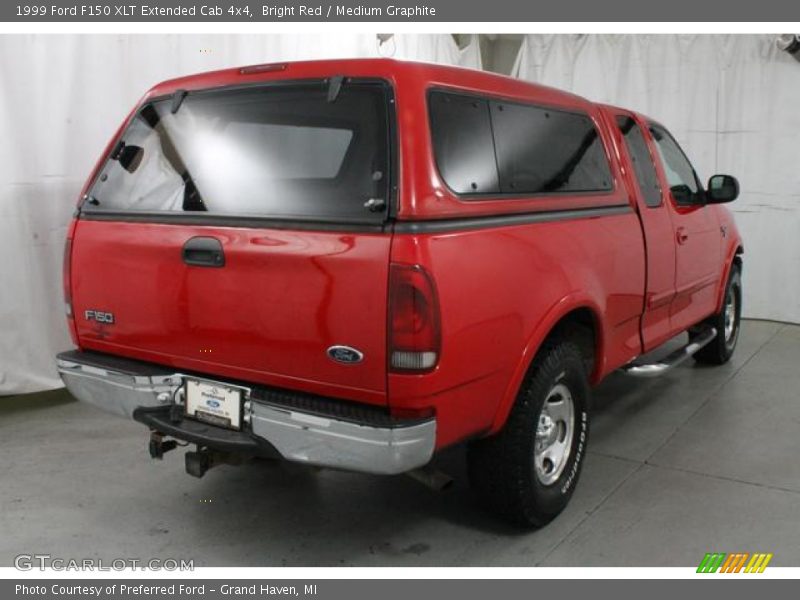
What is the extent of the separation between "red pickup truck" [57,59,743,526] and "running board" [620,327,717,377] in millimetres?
665

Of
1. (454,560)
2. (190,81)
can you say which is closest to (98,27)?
(190,81)

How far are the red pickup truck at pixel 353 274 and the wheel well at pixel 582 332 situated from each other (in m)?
0.01

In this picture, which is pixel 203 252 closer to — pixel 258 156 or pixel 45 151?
pixel 258 156

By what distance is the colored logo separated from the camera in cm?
288

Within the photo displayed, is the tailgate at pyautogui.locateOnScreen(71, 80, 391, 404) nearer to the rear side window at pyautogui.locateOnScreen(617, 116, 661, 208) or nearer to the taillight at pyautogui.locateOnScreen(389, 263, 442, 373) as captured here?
the taillight at pyautogui.locateOnScreen(389, 263, 442, 373)

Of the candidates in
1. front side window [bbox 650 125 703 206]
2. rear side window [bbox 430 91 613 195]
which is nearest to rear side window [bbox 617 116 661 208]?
front side window [bbox 650 125 703 206]

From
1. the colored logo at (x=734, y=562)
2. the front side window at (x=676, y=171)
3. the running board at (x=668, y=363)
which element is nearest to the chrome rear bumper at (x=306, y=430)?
the colored logo at (x=734, y=562)

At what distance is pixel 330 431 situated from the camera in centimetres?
242

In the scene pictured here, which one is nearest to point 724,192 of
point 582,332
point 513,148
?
point 582,332

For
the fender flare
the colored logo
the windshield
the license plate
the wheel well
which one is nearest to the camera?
the windshield

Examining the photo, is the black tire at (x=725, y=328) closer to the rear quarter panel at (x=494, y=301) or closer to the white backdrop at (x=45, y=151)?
the rear quarter panel at (x=494, y=301)

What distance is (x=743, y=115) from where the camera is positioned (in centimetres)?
728

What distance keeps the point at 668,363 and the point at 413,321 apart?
2458 mm

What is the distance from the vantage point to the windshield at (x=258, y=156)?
2.55 metres
